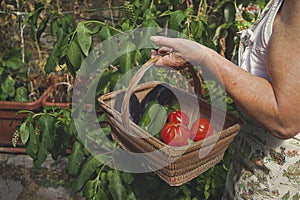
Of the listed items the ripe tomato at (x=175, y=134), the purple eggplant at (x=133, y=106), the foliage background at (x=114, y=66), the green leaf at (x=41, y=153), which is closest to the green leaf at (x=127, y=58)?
the foliage background at (x=114, y=66)

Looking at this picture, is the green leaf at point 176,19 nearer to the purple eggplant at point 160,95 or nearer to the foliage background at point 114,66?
the foliage background at point 114,66

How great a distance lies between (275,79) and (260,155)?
1.22 feet

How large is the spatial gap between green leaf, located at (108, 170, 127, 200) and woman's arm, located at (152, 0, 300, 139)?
95cm

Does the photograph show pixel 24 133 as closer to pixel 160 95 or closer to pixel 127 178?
pixel 127 178

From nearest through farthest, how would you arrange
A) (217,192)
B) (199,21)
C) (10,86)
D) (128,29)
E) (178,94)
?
(178,94)
(128,29)
(199,21)
(217,192)
(10,86)

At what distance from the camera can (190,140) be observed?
122cm

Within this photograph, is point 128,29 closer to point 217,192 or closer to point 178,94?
point 178,94

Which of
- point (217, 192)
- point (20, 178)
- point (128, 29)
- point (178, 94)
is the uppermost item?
point (128, 29)

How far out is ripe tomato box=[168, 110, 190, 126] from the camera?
51.0 inches

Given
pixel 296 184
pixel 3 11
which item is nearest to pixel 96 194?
pixel 296 184

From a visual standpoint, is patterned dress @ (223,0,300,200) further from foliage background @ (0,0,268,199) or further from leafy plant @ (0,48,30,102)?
leafy plant @ (0,48,30,102)

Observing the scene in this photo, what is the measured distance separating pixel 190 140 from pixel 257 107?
33 centimetres

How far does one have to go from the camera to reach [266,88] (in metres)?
0.92

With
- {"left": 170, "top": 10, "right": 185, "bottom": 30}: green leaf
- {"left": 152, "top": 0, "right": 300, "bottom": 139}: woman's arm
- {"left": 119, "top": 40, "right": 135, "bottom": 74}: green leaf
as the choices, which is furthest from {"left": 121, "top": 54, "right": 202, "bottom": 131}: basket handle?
{"left": 170, "top": 10, "right": 185, "bottom": 30}: green leaf
